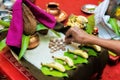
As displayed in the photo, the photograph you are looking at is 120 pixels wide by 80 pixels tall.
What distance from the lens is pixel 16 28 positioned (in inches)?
32.7

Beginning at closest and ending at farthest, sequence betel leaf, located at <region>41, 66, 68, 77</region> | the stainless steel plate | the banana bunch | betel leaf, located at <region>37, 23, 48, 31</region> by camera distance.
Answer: betel leaf, located at <region>41, 66, 68, 77</region> → betel leaf, located at <region>37, 23, 48, 31</region> → the banana bunch → the stainless steel plate

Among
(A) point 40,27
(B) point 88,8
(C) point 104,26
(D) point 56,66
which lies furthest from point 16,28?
(B) point 88,8

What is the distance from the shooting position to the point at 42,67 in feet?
2.57

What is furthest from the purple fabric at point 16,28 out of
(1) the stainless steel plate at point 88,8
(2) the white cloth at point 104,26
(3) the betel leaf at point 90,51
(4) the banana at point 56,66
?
(1) the stainless steel plate at point 88,8

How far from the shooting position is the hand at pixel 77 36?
843 mm

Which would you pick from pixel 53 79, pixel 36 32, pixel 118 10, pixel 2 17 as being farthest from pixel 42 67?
pixel 118 10

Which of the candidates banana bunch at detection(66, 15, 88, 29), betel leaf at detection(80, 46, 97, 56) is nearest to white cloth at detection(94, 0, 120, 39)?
banana bunch at detection(66, 15, 88, 29)

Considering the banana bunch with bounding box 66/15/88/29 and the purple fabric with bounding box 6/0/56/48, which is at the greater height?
the purple fabric with bounding box 6/0/56/48

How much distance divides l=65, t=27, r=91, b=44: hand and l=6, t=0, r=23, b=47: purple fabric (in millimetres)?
200

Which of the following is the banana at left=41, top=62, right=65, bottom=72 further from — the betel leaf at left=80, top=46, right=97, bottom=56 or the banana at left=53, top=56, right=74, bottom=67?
the betel leaf at left=80, top=46, right=97, bottom=56

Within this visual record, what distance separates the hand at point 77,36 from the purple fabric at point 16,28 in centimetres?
20

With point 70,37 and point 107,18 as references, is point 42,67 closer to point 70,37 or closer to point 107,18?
point 70,37

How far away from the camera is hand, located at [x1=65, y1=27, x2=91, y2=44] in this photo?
843 mm

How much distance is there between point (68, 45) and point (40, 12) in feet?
0.60
